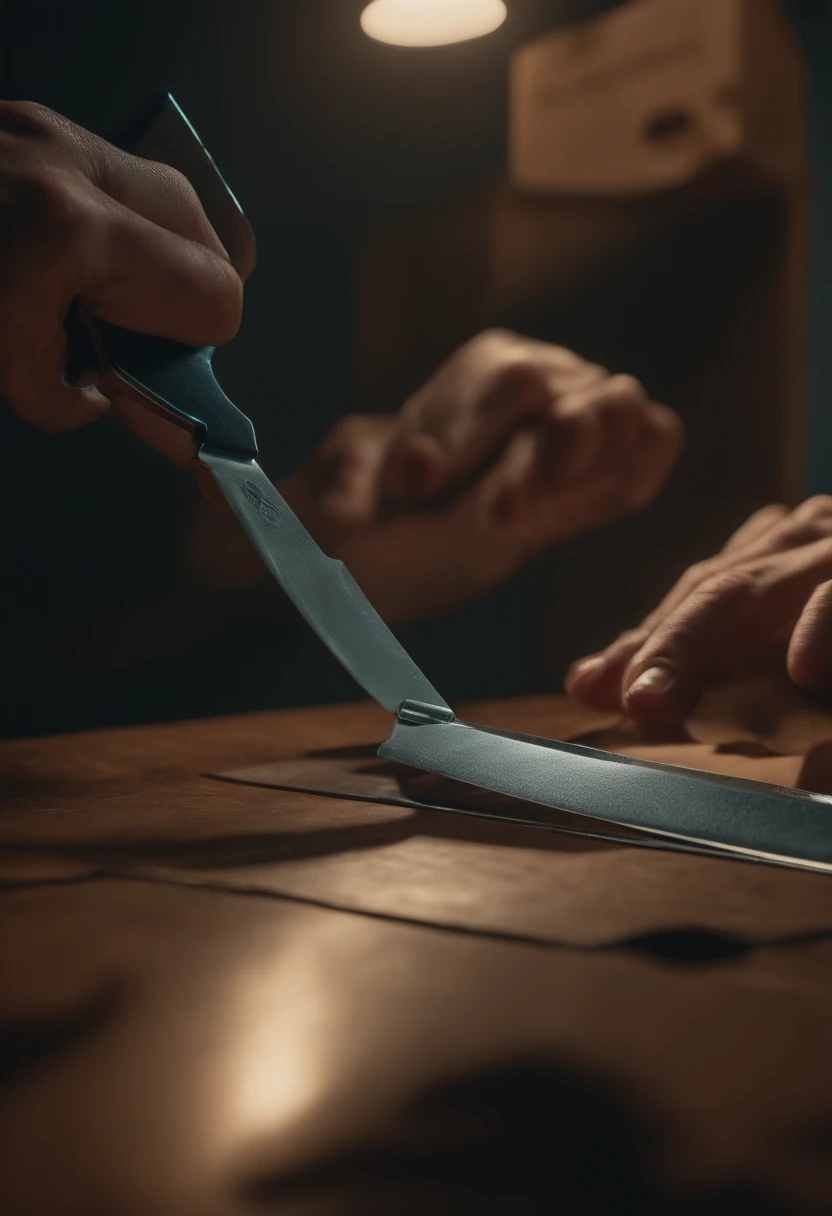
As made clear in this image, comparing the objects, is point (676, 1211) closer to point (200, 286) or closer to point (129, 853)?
point (129, 853)

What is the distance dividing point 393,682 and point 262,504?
113 millimetres

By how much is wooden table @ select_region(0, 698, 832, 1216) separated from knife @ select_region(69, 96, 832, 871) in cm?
1

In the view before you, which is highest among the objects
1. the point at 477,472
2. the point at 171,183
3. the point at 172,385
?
the point at 171,183

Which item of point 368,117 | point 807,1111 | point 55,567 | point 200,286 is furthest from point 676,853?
point 368,117

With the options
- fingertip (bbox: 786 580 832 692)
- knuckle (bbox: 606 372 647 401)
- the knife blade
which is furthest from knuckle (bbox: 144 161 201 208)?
knuckle (bbox: 606 372 647 401)

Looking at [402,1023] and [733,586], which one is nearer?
[402,1023]

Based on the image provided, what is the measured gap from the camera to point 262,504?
0.51m

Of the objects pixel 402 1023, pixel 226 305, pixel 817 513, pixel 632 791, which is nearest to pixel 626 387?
pixel 817 513

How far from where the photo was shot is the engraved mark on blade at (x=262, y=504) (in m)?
0.51

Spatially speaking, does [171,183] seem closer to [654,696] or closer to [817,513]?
[654,696]

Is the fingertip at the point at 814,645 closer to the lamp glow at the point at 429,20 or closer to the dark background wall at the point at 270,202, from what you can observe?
the dark background wall at the point at 270,202

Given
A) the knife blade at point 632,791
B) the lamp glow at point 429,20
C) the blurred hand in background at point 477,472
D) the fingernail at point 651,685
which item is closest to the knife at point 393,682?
the knife blade at point 632,791

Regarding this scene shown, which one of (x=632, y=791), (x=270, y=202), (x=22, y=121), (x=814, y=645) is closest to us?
(x=632, y=791)

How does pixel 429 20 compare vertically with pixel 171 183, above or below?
above
